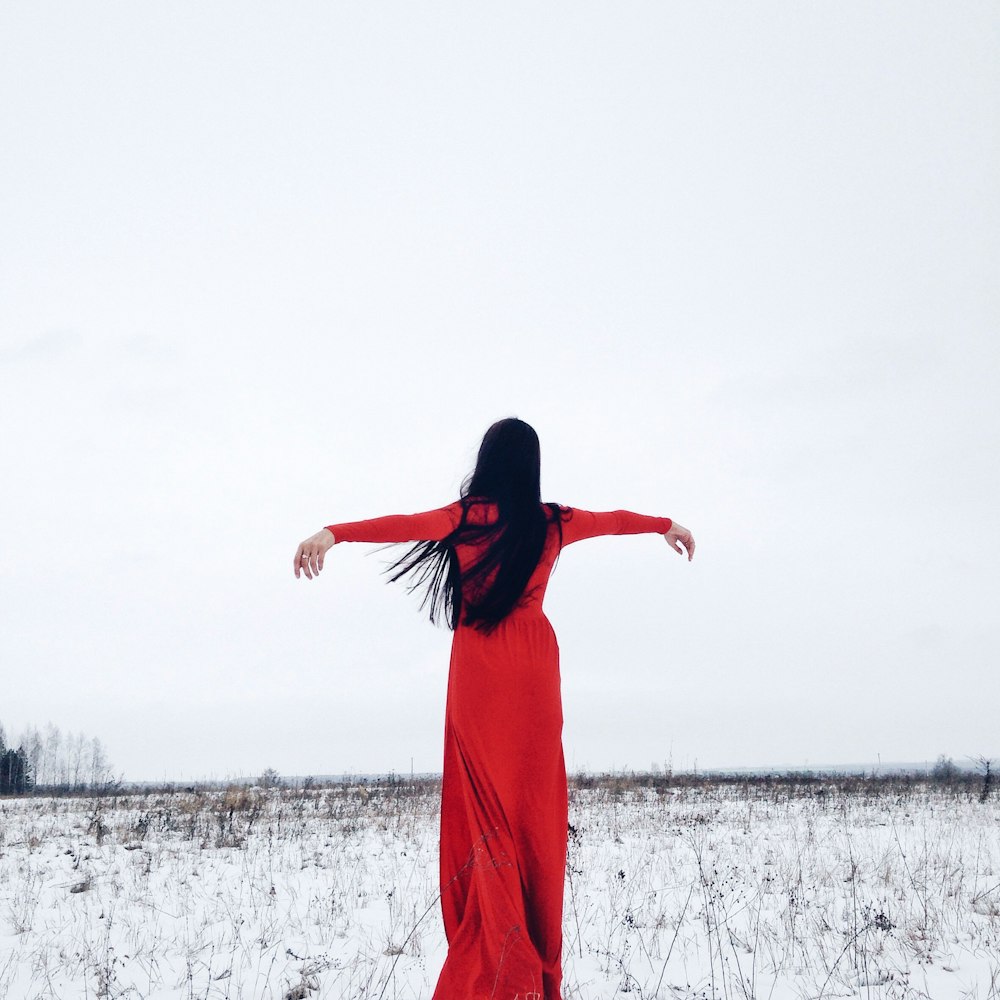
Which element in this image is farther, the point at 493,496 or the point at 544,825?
the point at 493,496

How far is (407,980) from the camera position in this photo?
3.75m

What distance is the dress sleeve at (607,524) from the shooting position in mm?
3484

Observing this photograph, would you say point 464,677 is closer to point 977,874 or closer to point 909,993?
point 909,993

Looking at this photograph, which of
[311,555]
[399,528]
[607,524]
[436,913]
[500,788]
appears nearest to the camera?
[311,555]

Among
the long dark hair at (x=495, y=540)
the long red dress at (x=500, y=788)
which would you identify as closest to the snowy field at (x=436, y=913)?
the long red dress at (x=500, y=788)

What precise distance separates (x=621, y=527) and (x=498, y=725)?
1.10 m

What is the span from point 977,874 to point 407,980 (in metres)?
4.78

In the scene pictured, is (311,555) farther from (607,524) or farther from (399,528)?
(607,524)

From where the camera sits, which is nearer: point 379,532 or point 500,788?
point 379,532

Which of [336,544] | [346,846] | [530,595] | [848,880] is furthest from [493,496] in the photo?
[346,846]

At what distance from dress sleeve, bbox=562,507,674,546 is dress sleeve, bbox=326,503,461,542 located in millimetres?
604

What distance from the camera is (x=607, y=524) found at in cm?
363

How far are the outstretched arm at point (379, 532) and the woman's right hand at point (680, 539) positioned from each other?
1.28 m

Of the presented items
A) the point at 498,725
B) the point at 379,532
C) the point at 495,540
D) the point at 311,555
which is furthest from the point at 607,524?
the point at 311,555
